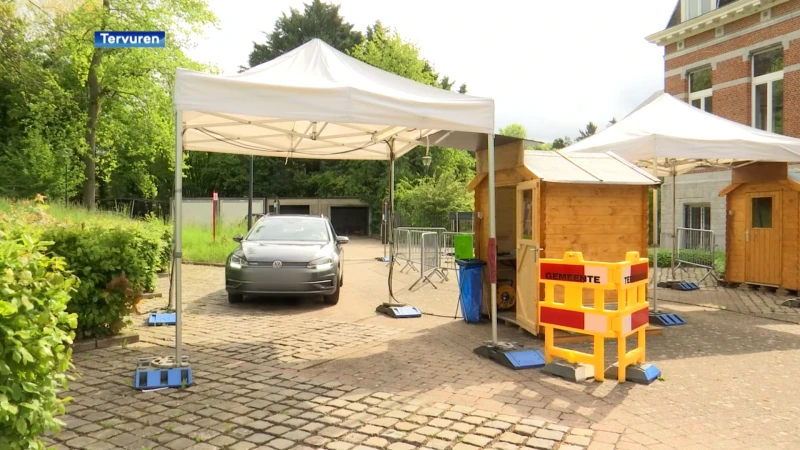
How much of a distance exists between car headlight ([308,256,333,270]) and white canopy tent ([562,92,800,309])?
13.7 ft

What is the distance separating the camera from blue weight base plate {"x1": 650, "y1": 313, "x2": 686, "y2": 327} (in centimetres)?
847

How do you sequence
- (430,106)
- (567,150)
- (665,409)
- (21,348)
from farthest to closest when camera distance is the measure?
(567,150), (430,106), (665,409), (21,348)

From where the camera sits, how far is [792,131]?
18.0 metres

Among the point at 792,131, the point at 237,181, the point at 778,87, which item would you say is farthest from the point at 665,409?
the point at 237,181

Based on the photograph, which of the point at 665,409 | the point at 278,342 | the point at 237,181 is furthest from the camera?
the point at 237,181

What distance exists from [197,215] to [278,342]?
2896 centimetres

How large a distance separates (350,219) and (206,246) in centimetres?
2594

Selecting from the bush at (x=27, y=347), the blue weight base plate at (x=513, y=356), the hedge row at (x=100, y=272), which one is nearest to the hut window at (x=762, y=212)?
the blue weight base plate at (x=513, y=356)

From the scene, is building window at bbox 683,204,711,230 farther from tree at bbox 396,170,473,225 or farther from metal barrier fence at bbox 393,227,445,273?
metal barrier fence at bbox 393,227,445,273

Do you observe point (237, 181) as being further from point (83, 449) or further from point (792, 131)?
point (83, 449)

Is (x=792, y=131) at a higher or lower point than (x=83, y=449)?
higher

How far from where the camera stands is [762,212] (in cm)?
Result: 1234

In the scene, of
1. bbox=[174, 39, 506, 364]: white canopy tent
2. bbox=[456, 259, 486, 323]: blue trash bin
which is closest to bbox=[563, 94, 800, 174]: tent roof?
bbox=[174, 39, 506, 364]: white canopy tent
